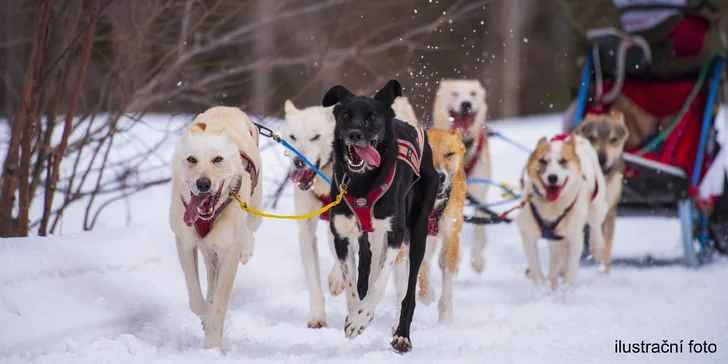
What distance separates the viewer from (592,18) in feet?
24.1

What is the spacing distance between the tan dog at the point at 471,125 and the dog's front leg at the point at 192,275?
318 centimetres

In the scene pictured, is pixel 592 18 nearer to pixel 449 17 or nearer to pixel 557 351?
pixel 449 17

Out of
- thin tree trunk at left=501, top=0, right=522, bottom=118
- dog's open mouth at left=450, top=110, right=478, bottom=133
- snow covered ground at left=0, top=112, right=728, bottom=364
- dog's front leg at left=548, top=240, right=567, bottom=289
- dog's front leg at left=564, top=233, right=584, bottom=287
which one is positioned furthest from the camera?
thin tree trunk at left=501, top=0, right=522, bottom=118

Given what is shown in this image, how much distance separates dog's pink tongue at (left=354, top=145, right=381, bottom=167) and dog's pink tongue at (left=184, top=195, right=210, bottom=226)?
0.66 metres

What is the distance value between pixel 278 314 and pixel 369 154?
1.48 m

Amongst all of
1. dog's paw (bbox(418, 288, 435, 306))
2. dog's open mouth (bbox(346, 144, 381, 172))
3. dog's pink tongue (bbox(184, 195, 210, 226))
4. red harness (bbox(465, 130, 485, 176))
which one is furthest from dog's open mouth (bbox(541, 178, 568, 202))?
dog's pink tongue (bbox(184, 195, 210, 226))

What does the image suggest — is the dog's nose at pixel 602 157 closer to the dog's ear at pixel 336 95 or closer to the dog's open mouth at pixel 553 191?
the dog's open mouth at pixel 553 191

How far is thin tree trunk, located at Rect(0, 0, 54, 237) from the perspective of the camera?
4039 mm

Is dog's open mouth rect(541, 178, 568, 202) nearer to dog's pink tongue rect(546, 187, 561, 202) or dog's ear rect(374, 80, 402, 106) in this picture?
dog's pink tongue rect(546, 187, 561, 202)

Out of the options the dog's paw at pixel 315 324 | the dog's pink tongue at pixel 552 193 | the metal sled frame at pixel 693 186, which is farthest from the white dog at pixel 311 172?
the metal sled frame at pixel 693 186

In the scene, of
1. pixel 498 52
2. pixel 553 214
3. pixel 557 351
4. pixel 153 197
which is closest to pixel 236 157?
pixel 557 351

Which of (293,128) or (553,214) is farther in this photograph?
(553,214)

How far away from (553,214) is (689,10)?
2.55 metres

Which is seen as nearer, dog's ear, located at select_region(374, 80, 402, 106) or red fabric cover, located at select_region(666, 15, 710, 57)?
dog's ear, located at select_region(374, 80, 402, 106)
